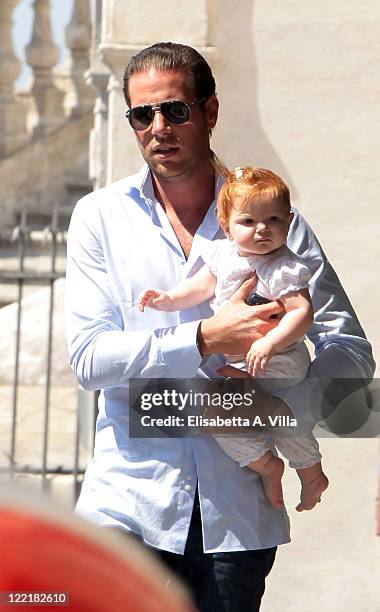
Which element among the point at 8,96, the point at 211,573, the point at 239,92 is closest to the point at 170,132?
the point at 211,573

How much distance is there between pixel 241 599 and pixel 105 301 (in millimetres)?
664

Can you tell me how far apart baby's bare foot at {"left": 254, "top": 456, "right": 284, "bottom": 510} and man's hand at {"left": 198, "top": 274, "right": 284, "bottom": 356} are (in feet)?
0.79

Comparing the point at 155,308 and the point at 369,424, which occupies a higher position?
the point at 155,308

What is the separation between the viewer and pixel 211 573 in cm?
276

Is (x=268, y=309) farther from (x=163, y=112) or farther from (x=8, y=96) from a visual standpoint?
(x=8, y=96)

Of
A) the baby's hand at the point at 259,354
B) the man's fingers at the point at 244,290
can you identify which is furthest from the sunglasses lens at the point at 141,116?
the baby's hand at the point at 259,354

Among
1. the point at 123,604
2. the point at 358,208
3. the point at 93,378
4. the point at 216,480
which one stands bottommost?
the point at 358,208

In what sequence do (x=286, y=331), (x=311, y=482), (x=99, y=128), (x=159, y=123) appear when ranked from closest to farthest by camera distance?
(x=286, y=331) → (x=159, y=123) → (x=311, y=482) → (x=99, y=128)

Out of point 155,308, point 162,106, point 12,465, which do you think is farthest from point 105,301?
point 12,465

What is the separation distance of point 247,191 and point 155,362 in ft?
1.26

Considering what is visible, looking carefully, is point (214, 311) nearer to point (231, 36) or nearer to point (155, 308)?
point (155, 308)

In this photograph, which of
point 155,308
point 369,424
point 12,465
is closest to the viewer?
point 155,308

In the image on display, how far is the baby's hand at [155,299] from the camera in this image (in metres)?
2.67

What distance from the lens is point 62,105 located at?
1147cm
